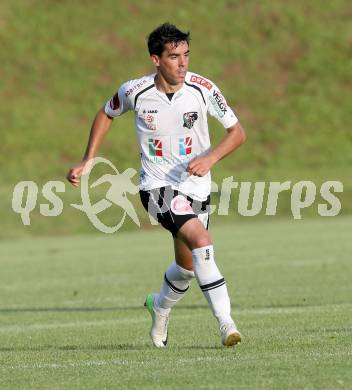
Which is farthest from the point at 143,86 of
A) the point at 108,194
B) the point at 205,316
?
the point at 108,194

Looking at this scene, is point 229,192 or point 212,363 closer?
point 212,363

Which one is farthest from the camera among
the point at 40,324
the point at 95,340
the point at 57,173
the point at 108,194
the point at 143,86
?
the point at 57,173

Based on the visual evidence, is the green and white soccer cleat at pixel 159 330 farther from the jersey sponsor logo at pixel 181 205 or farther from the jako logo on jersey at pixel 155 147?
the jako logo on jersey at pixel 155 147

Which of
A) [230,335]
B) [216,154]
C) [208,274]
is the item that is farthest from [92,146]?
[230,335]

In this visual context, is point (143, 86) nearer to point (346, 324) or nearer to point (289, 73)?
point (346, 324)

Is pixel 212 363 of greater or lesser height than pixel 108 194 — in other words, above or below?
above

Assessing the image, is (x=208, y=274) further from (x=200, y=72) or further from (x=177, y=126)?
(x=200, y=72)

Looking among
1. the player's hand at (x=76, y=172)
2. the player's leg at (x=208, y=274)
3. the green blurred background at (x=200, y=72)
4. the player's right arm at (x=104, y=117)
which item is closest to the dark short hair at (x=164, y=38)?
the player's right arm at (x=104, y=117)

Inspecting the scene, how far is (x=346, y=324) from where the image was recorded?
11.1 meters

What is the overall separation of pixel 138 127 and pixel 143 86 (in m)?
0.32

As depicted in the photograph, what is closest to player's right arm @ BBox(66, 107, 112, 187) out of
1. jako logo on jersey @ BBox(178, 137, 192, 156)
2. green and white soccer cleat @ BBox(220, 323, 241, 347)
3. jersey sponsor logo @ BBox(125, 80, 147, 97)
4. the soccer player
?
the soccer player

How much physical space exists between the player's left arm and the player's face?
0.57m

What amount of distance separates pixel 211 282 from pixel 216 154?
96cm

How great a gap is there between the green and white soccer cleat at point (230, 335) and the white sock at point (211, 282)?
10cm
